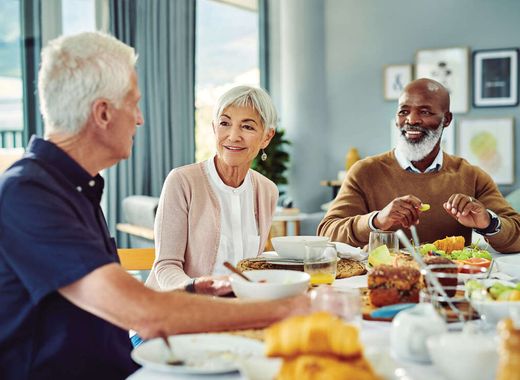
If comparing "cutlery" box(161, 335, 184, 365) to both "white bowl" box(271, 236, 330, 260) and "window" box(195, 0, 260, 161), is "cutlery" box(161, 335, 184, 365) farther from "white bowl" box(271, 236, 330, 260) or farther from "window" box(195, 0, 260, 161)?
"window" box(195, 0, 260, 161)

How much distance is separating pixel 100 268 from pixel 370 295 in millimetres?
618

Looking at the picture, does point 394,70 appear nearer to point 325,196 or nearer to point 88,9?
point 325,196

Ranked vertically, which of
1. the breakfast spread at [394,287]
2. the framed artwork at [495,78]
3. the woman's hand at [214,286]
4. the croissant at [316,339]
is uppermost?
the framed artwork at [495,78]

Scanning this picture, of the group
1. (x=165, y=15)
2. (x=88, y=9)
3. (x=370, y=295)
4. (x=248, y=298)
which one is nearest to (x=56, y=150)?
(x=248, y=298)

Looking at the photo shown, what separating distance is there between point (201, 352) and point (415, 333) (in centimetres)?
39

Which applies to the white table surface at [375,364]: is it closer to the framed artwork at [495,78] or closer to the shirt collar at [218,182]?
the shirt collar at [218,182]

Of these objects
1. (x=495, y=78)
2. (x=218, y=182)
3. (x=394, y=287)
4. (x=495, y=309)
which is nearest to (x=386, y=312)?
(x=394, y=287)

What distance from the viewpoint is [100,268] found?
4.43 feet

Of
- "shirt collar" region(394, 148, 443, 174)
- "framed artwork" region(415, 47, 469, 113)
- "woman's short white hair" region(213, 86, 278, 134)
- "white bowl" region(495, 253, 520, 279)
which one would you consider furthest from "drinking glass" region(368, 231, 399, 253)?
"framed artwork" region(415, 47, 469, 113)

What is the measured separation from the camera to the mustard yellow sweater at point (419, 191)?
9.64 feet

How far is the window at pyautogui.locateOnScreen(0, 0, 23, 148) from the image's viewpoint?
5.17m

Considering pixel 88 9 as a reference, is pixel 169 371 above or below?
below

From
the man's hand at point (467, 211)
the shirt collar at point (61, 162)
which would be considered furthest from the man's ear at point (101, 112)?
the man's hand at point (467, 211)

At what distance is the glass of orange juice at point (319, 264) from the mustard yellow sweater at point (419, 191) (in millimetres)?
1026
